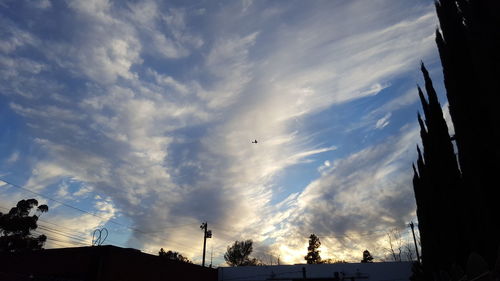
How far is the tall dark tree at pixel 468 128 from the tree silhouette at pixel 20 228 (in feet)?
173

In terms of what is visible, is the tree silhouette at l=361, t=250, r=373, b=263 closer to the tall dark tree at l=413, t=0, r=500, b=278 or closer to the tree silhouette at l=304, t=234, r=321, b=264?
the tree silhouette at l=304, t=234, r=321, b=264

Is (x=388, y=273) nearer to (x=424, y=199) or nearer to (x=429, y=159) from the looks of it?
(x=424, y=199)

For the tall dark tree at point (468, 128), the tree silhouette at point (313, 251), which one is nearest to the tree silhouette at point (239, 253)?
the tree silhouette at point (313, 251)

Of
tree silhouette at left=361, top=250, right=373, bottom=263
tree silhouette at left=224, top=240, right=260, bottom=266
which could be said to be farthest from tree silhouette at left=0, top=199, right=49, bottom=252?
tree silhouette at left=361, top=250, right=373, bottom=263

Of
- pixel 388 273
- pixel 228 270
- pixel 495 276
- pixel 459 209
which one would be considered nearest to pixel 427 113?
pixel 459 209

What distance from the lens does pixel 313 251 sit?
88312 millimetres

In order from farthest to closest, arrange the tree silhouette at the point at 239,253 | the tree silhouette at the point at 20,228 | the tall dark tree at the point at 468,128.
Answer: the tree silhouette at the point at 239,253 < the tree silhouette at the point at 20,228 < the tall dark tree at the point at 468,128

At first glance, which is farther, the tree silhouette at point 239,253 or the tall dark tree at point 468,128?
the tree silhouette at point 239,253

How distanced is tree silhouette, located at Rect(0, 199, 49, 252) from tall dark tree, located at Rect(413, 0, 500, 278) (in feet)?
173

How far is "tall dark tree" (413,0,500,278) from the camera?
7875 mm

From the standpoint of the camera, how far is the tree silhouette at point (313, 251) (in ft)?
285

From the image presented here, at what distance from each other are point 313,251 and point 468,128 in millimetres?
85183

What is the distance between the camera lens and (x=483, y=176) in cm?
877

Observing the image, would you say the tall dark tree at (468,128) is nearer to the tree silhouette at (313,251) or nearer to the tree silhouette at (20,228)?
the tree silhouette at (20,228)
